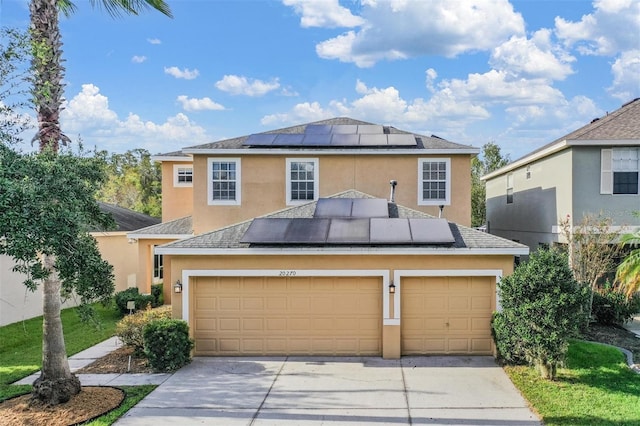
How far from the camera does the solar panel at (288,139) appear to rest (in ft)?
50.5

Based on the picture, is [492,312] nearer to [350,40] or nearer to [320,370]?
[320,370]

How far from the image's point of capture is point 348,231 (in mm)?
10852

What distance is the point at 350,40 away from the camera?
1761 centimetres

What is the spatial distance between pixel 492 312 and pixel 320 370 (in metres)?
4.49

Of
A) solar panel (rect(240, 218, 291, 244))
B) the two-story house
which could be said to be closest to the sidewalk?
the two-story house

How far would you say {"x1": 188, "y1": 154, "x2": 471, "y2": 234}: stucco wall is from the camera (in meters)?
15.1

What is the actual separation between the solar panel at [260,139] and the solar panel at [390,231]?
20.0 ft

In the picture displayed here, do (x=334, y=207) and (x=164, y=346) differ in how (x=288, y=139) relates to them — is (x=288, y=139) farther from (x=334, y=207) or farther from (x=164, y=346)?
(x=164, y=346)

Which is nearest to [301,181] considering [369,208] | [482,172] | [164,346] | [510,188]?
[369,208]

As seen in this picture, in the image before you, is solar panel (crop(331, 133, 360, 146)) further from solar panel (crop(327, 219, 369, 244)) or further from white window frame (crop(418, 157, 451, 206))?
solar panel (crop(327, 219, 369, 244))

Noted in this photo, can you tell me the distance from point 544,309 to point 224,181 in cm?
1107

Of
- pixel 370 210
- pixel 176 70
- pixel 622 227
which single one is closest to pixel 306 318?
pixel 370 210

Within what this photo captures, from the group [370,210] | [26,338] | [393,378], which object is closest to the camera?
[393,378]

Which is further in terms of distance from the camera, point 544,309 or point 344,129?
point 344,129
